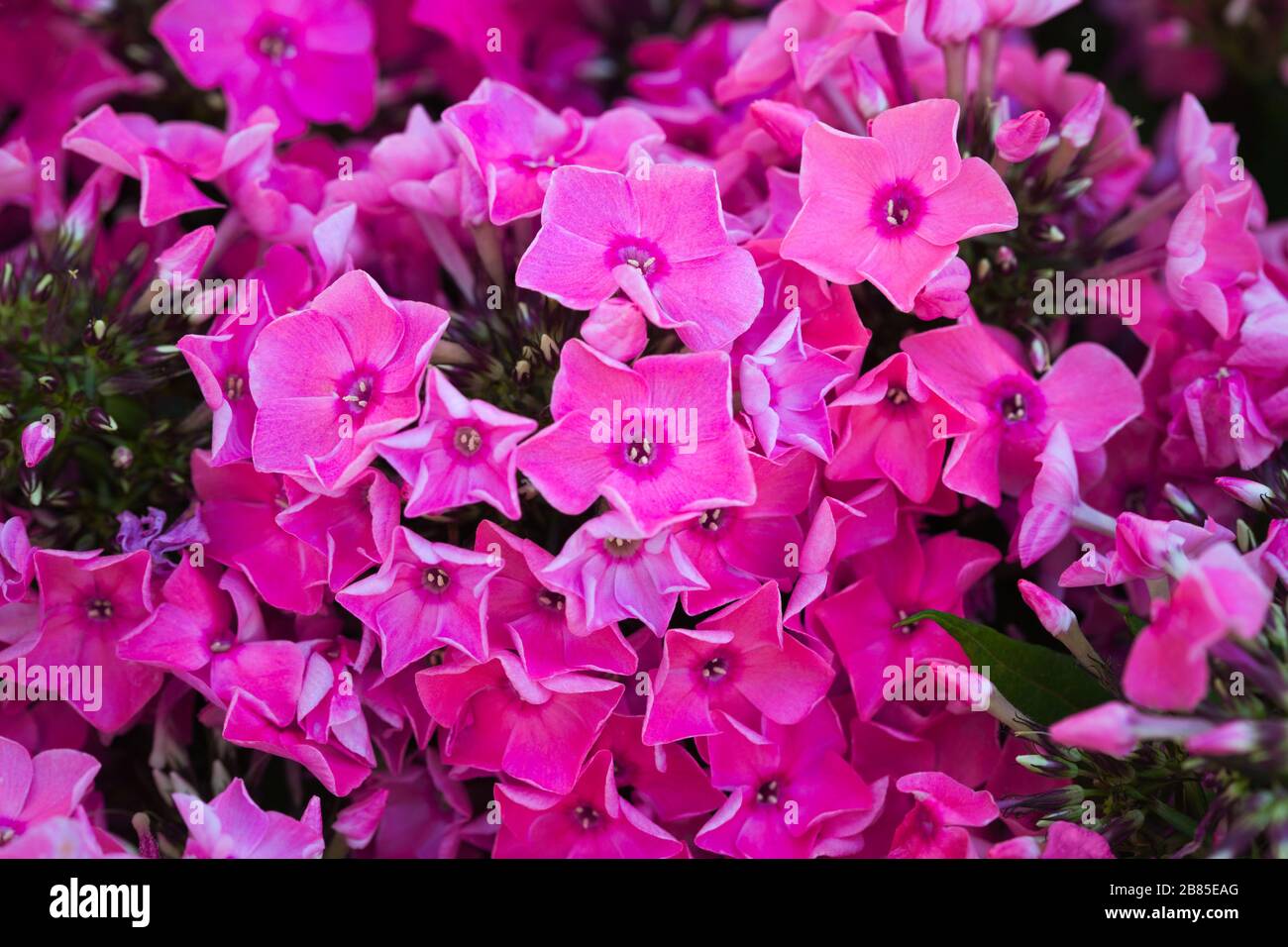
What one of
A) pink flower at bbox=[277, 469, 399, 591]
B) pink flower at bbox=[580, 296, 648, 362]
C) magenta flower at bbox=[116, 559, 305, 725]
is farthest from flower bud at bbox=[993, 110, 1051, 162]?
magenta flower at bbox=[116, 559, 305, 725]

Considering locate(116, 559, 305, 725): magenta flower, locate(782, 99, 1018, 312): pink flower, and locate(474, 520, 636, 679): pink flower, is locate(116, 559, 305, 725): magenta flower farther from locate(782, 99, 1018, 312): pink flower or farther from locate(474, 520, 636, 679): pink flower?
locate(782, 99, 1018, 312): pink flower

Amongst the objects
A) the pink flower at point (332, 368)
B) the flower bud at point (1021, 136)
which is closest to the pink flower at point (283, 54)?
the pink flower at point (332, 368)

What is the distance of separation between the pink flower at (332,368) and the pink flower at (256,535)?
0.28 feet

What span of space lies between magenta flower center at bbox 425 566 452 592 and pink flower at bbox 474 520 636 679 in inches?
1.3

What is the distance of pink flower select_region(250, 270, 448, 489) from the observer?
93 centimetres

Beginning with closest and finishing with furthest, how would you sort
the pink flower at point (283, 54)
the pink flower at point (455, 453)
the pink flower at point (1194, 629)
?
1. the pink flower at point (1194, 629)
2. the pink flower at point (455, 453)
3. the pink flower at point (283, 54)

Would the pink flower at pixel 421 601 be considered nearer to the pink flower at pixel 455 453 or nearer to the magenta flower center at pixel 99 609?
the pink flower at pixel 455 453

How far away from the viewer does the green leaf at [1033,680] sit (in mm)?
994

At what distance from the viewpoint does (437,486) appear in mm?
890

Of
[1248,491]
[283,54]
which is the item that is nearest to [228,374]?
[283,54]
